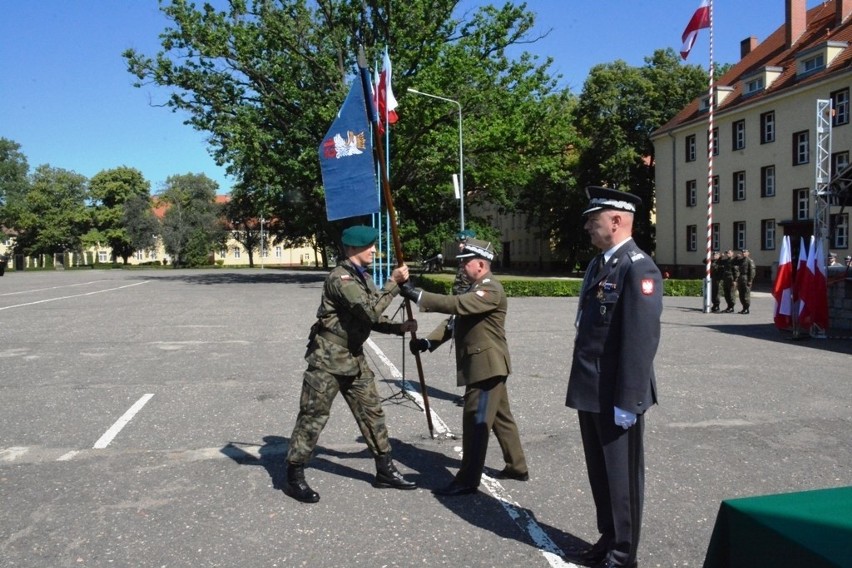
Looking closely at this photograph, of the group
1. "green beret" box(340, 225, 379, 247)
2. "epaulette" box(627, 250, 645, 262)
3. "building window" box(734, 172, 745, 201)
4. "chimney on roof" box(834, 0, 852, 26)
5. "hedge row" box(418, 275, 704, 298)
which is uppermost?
"chimney on roof" box(834, 0, 852, 26)

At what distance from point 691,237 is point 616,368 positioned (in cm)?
4560

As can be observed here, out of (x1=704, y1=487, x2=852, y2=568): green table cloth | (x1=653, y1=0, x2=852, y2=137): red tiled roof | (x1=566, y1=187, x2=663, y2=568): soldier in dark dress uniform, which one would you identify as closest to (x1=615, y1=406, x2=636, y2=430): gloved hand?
(x1=566, y1=187, x2=663, y2=568): soldier in dark dress uniform

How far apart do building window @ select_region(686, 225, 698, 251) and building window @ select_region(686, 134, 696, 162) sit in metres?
4.28

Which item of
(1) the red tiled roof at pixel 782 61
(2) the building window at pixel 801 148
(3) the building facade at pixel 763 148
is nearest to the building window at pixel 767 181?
(3) the building facade at pixel 763 148

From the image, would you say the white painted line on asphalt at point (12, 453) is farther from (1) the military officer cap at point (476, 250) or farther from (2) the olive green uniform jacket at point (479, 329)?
(1) the military officer cap at point (476, 250)

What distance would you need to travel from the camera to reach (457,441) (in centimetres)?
648

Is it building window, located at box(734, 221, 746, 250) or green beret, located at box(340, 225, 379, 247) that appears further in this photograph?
building window, located at box(734, 221, 746, 250)

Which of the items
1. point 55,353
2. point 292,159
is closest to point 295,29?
point 292,159

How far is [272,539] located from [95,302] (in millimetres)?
22102

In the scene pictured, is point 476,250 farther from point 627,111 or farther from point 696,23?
point 627,111

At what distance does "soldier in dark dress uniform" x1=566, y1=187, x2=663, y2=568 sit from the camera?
3.59 meters

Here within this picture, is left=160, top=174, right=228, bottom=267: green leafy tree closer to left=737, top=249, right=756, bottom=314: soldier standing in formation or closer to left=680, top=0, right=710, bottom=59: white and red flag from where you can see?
left=680, top=0, right=710, bottom=59: white and red flag

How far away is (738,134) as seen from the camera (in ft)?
138

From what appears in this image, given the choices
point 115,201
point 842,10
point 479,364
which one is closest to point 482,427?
point 479,364
